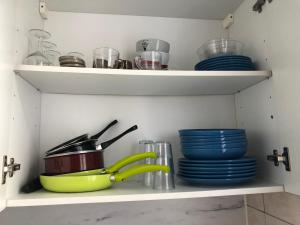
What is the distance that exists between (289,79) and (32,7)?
0.88 m

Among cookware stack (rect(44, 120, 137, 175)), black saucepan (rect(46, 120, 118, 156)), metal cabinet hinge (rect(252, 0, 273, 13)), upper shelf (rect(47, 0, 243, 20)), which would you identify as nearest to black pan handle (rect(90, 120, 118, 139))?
black saucepan (rect(46, 120, 118, 156))

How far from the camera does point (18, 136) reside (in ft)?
2.37

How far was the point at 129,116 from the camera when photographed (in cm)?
100

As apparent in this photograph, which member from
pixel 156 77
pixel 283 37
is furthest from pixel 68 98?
pixel 283 37

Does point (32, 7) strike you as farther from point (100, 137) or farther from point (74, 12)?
point (100, 137)

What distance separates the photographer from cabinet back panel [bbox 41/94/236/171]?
37.2 inches

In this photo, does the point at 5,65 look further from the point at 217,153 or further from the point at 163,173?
the point at 217,153

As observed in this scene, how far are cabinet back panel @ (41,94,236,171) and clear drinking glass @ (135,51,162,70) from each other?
22 cm

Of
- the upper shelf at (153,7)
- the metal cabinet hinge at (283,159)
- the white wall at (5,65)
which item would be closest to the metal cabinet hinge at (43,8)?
the upper shelf at (153,7)

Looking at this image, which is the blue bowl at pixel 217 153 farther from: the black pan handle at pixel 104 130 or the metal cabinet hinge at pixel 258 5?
the metal cabinet hinge at pixel 258 5

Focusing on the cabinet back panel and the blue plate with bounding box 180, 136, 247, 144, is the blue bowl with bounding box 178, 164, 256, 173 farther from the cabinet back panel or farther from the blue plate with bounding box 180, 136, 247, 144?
the cabinet back panel

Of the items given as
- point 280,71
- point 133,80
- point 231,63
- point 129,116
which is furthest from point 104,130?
point 280,71

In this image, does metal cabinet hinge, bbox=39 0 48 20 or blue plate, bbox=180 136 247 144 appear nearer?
blue plate, bbox=180 136 247 144

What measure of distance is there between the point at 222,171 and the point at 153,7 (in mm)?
702
